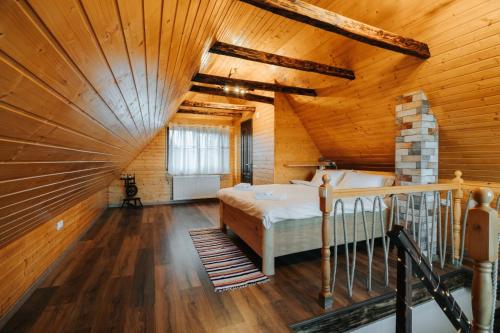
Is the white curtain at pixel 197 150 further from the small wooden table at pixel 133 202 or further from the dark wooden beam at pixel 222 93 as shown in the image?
the dark wooden beam at pixel 222 93

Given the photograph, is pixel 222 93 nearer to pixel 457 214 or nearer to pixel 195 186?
pixel 195 186

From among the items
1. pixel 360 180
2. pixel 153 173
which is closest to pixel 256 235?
pixel 360 180

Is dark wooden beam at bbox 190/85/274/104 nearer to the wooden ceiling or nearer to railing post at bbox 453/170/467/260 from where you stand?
the wooden ceiling

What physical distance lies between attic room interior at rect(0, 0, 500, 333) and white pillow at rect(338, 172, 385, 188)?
0.09ft

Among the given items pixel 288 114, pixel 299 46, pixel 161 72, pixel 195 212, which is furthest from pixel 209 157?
pixel 161 72

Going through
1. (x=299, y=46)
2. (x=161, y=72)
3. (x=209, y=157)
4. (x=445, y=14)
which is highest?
(x=299, y=46)

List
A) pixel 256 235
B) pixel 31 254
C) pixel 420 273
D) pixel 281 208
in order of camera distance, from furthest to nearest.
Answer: pixel 256 235 < pixel 281 208 < pixel 31 254 < pixel 420 273

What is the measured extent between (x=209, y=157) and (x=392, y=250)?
4.62m

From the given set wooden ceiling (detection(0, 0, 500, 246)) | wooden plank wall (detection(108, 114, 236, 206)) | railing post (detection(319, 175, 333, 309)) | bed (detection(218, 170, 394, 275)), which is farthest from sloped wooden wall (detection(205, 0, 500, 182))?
wooden plank wall (detection(108, 114, 236, 206))

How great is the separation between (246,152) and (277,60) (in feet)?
11.1

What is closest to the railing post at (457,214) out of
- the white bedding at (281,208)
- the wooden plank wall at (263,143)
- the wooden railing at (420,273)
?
the white bedding at (281,208)

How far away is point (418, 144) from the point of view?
8.41ft

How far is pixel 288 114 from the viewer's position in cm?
461

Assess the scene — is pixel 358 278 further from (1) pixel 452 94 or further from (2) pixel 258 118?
(2) pixel 258 118
